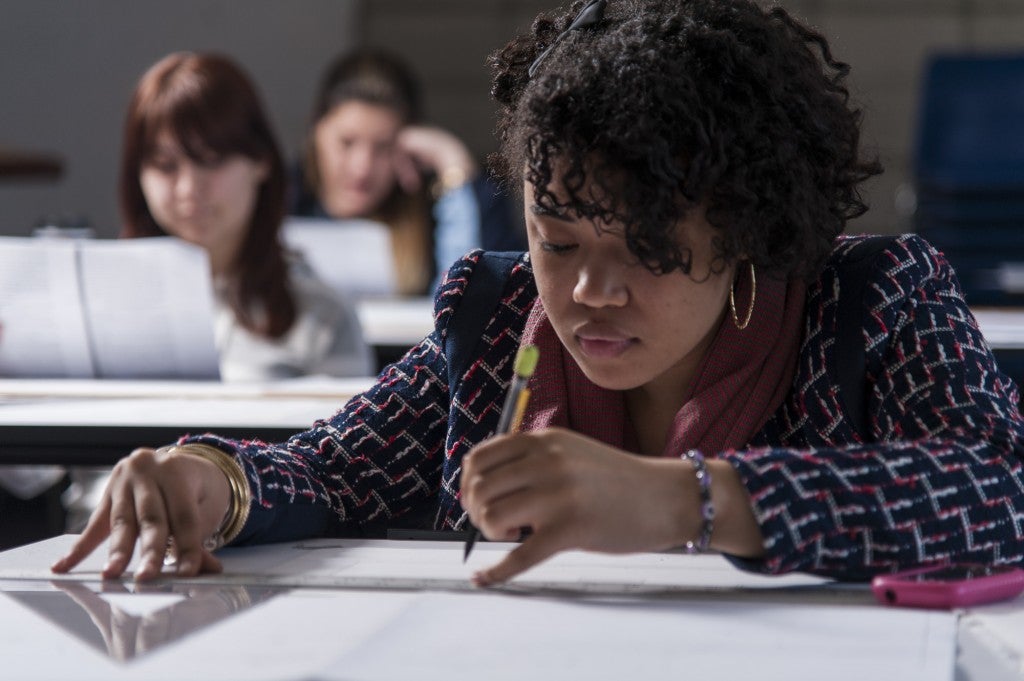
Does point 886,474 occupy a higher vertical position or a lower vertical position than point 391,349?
higher

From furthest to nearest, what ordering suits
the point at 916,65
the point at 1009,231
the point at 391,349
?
1. the point at 916,65
2. the point at 1009,231
3. the point at 391,349

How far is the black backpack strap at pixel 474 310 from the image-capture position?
1310mm

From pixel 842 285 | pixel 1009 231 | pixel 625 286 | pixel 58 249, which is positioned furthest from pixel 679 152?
pixel 1009 231

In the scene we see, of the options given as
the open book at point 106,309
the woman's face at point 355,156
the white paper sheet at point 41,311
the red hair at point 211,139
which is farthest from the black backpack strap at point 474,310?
the woman's face at point 355,156

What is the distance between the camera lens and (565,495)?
0.87 metres

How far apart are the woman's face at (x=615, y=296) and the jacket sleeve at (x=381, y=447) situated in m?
0.26

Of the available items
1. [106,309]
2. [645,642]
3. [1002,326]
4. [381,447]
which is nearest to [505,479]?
[645,642]

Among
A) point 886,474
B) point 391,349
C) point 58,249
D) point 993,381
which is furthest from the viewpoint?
point 391,349

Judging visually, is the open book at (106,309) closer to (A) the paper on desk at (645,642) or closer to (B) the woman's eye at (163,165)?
(B) the woman's eye at (163,165)

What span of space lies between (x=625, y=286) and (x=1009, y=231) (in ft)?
10.4

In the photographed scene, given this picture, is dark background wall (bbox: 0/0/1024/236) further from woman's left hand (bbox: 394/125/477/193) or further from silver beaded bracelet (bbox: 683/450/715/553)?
silver beaded bracelet (bbox: 683/450/715/553)

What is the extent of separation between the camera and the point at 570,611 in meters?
0.89

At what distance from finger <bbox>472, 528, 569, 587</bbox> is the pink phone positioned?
0.75 ft

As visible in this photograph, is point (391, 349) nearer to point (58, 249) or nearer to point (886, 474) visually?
point (58, 249)
